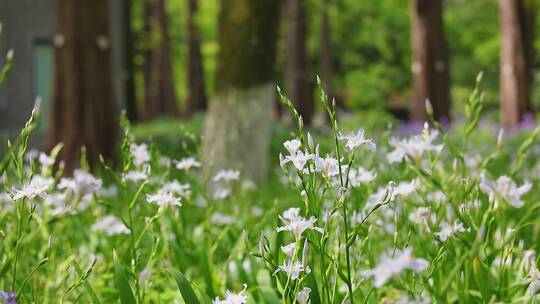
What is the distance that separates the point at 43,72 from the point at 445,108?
814cm

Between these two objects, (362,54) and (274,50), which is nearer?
(274,50)

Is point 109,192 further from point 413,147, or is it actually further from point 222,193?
point 413,147

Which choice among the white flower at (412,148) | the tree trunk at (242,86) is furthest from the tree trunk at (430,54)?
the white flower at (412,148)

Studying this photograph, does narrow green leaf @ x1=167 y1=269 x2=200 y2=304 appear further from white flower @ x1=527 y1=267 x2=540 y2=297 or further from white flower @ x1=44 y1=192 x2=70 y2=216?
white flower @ x1=527 y1=267 x2=540 y2=297

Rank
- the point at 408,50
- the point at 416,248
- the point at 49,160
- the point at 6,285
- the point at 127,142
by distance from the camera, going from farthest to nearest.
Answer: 1. the point at 408,50
2. the point at 416,248
3. the point at 49,160
4. the point at 6,285
5. the point at 127,142

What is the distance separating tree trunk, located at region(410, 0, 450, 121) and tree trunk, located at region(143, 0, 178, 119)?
11147 mm

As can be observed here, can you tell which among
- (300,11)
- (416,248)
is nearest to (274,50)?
(416,248)

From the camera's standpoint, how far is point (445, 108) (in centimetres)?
1190

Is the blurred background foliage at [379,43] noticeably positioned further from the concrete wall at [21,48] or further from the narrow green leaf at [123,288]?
the narrow green leaf at [123,288]

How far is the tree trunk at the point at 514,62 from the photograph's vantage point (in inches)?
497

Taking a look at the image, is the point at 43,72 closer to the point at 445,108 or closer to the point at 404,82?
the point at 445,108

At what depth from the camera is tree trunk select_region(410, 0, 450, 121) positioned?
11578mm

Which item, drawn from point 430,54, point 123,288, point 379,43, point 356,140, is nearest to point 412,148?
point 356,140

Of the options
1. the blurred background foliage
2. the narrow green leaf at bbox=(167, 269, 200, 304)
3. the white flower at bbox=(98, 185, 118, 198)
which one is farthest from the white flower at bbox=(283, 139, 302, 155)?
the blurred background foliage
